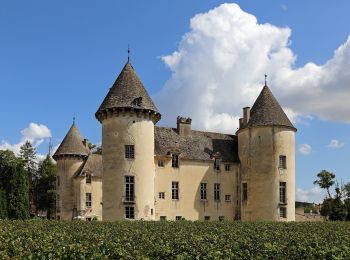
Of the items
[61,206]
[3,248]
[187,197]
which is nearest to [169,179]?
[187,197]

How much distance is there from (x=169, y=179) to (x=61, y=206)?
15.5 meters

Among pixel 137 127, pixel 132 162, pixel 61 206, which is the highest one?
pixel 137 127

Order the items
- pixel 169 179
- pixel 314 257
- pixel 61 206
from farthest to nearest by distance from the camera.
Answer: pixel 61 206
pixel 169 179
pixel 314 257

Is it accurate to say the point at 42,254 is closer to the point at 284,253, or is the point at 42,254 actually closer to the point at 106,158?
the point at 284,253

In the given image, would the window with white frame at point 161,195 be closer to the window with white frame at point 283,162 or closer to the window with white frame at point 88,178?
the window with white frame at point 283,162

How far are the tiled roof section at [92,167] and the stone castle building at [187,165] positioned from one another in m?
0.31

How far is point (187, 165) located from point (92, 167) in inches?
520

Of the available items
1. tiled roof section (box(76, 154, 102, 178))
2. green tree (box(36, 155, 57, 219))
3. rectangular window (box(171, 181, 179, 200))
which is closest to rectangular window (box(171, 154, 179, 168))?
rectangular window (box(171, 181, 179, 200))

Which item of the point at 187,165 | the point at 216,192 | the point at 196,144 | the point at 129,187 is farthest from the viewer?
the point at 196,144

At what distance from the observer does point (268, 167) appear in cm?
4500

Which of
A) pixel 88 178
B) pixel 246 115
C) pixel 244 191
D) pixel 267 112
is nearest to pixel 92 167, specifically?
pixel 88 178

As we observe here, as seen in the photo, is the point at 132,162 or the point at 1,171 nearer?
the point at 132,162

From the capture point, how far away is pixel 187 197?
4553cm

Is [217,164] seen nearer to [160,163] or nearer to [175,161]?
[175,161]
